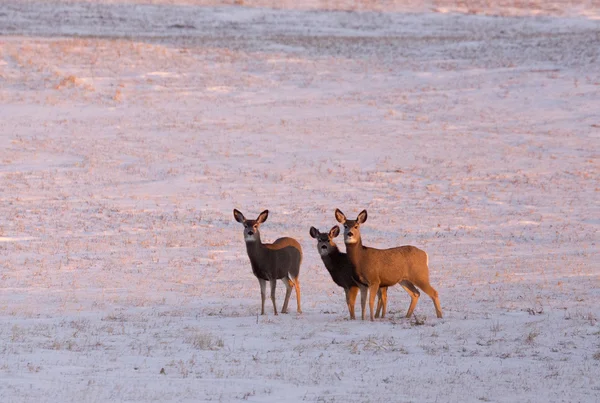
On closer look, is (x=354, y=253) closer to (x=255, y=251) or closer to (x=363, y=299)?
(x=363, y=299)

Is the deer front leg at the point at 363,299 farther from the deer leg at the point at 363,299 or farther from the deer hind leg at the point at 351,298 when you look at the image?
the deer hind leg at the point at 351,298

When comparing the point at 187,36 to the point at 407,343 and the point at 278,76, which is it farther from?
the point at 407,343

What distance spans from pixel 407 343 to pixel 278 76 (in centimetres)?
3325

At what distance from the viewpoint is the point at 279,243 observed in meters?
15.3

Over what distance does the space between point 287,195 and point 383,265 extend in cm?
1345

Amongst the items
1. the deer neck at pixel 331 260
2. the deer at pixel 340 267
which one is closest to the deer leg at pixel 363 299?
the deer at pixel 340 267

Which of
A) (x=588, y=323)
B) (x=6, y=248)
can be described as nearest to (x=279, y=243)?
(x=588, y=323)

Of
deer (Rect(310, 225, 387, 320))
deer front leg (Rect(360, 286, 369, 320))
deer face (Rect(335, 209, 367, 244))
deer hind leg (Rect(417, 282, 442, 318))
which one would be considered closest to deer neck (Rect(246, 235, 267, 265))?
deer (Rect(310, 225, 387, 320))

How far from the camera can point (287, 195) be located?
27344mm

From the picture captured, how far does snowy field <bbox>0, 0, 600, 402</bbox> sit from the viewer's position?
10836 millimetres

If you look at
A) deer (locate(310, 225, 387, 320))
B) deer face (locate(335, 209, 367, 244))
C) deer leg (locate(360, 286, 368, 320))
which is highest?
deer face (locate(335, 209, 367, 244))

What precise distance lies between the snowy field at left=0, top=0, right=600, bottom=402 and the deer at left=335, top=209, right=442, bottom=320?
54cm

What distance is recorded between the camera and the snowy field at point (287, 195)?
10.8 meters

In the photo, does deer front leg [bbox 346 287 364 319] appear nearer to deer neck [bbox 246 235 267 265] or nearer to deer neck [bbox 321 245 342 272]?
deer neck [bbox 321 245 342 272]
